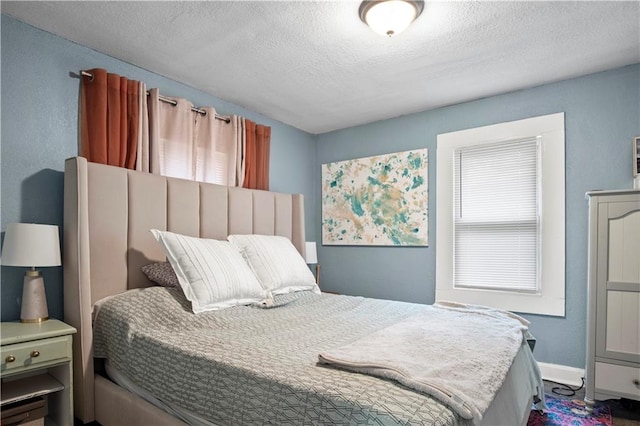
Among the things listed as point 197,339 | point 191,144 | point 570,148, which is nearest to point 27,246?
point 197,339

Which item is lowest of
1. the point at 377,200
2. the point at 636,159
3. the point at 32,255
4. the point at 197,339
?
the point at 197,339

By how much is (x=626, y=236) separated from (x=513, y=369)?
4.64 feet

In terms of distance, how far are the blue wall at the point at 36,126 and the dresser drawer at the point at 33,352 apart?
0.41 metres

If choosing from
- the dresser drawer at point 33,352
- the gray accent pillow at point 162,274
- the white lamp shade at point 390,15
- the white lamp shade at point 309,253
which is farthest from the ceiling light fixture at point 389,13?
the dresser drawer at point 33,352

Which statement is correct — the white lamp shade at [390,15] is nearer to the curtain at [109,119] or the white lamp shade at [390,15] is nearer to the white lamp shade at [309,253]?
the curtain at [109,119]

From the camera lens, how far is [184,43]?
229cm

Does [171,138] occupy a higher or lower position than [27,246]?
higher

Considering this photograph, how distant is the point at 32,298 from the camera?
6.33 ft

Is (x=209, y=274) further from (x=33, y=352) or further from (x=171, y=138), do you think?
(x=171, y=138)

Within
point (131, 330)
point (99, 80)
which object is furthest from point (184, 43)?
point (131, 330)

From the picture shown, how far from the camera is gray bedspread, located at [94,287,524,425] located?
3.38 ft

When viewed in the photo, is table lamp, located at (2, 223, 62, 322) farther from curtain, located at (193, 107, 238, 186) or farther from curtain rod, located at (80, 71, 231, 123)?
curtain, located at (193, 107, 238, 186)

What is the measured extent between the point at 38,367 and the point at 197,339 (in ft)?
2.79

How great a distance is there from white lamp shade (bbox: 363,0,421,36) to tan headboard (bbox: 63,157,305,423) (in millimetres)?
1692
